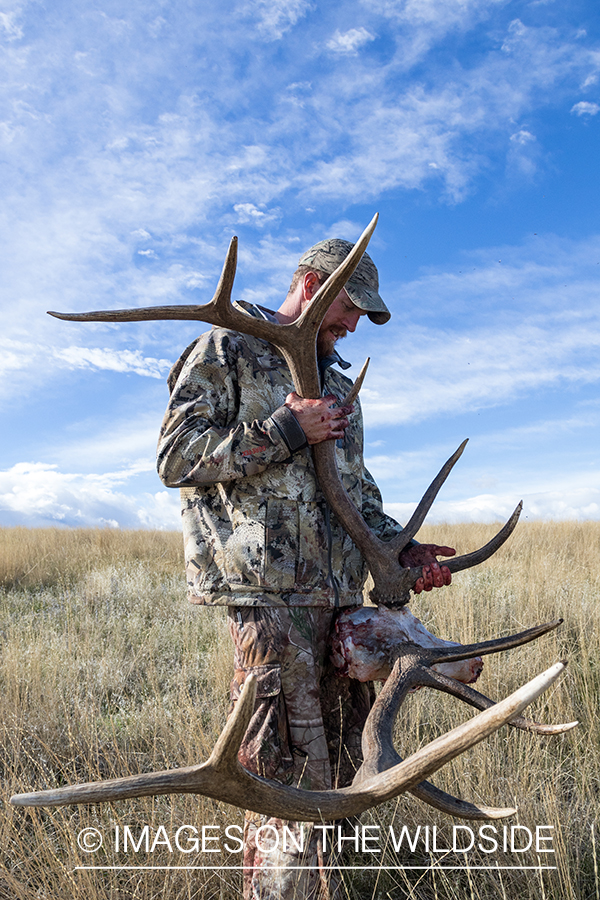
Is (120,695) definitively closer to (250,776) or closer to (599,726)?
(599,726)

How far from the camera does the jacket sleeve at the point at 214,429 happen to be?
7.84 ft

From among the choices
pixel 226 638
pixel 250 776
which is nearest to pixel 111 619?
pixel 226 638

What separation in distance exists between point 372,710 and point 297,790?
583mm

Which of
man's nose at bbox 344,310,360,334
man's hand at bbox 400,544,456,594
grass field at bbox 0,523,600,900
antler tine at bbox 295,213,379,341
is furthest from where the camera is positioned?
man's nose at bbox 344,310,360,334

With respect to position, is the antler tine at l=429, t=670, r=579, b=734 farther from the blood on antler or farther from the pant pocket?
the pant pocket

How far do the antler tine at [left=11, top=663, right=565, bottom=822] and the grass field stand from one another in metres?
1.17

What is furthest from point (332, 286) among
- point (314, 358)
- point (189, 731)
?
point (189, 731)

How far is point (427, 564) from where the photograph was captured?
8.81ft

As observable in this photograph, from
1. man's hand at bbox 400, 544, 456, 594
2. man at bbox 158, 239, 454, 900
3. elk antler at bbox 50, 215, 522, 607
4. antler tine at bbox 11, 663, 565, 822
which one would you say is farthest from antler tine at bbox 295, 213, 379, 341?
antler tine at bbox 11, 663, 565, 822

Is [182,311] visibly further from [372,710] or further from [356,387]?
[372,710]

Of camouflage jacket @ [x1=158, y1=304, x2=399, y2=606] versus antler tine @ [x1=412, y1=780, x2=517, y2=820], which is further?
camouflage jacket @ [x1=158, y1=304, x2=399, y2=606]

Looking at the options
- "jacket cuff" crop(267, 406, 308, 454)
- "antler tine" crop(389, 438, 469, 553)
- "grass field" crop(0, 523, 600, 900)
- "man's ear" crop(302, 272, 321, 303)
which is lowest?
"grass field" crop(0, 523, 600, 900)

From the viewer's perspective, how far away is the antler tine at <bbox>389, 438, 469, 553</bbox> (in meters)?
2.77

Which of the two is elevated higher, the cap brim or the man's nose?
the cap brim
